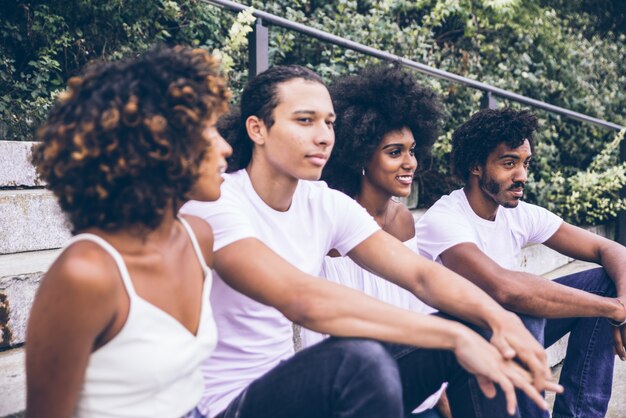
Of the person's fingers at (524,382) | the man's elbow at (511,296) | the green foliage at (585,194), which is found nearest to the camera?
the person's fingers at (524,382)

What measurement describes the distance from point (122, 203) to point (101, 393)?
0.46m

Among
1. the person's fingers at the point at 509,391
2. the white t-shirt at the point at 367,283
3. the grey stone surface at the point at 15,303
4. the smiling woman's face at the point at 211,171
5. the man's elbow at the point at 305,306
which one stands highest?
the smiling woman's face at the point at 211,171

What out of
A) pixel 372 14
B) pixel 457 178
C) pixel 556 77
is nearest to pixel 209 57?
pixel 457 178

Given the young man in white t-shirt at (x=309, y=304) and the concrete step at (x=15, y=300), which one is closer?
the young man in white t-shirt at (x=309, y=304)

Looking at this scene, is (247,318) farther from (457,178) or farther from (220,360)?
(457,178)

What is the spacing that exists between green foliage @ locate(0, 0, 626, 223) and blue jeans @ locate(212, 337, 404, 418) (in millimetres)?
2638

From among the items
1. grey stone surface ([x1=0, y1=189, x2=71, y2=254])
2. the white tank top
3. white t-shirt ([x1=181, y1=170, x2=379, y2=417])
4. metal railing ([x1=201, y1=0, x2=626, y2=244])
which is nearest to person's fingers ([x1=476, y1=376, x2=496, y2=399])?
white t-shirt ([x1=181, y1=170, x2=379, y2=417])

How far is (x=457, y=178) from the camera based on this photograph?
4.04 m

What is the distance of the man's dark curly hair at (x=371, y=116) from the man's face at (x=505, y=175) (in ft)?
1.19

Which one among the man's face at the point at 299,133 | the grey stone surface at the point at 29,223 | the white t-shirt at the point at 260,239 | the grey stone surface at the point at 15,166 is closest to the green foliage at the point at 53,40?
the grey stone surface at the point at 15,166

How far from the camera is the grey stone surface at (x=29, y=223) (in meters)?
3.27

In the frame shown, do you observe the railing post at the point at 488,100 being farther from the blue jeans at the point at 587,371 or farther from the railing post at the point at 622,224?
the blue jeans at the point at 587,371

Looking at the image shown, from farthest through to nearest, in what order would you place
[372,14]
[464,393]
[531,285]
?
[372,14]
[531,285]
[464,393]

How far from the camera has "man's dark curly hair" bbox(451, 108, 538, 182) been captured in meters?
3.79
